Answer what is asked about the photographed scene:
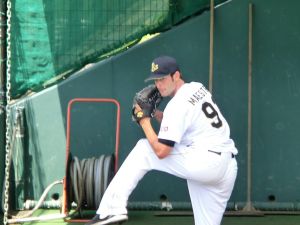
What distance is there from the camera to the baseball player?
16.7 ft

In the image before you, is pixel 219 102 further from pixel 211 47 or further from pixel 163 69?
pixel 163 69

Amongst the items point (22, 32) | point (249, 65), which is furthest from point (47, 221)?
point (249, 65)

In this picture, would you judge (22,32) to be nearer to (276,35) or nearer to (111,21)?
(111,21)

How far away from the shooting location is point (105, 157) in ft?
22.0

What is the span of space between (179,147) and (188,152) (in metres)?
0.09

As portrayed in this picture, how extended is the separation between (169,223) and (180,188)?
65 cm

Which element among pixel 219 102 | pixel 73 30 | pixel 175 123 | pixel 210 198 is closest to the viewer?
pixel 175 123

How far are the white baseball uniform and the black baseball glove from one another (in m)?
0.20

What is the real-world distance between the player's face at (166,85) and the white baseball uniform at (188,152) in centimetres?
8

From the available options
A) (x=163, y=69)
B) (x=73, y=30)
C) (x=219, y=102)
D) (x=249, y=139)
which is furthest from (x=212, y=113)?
(x=73, y=30)

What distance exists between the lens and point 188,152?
517 cm

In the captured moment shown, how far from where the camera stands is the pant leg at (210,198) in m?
5.30

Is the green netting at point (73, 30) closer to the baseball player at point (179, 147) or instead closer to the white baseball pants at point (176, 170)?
the baseball player at point (179, 147)

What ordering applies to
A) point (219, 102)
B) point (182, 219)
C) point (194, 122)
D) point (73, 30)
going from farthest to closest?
point (73, 30), point (219, 102), point (182, 219), point (194, 122)
